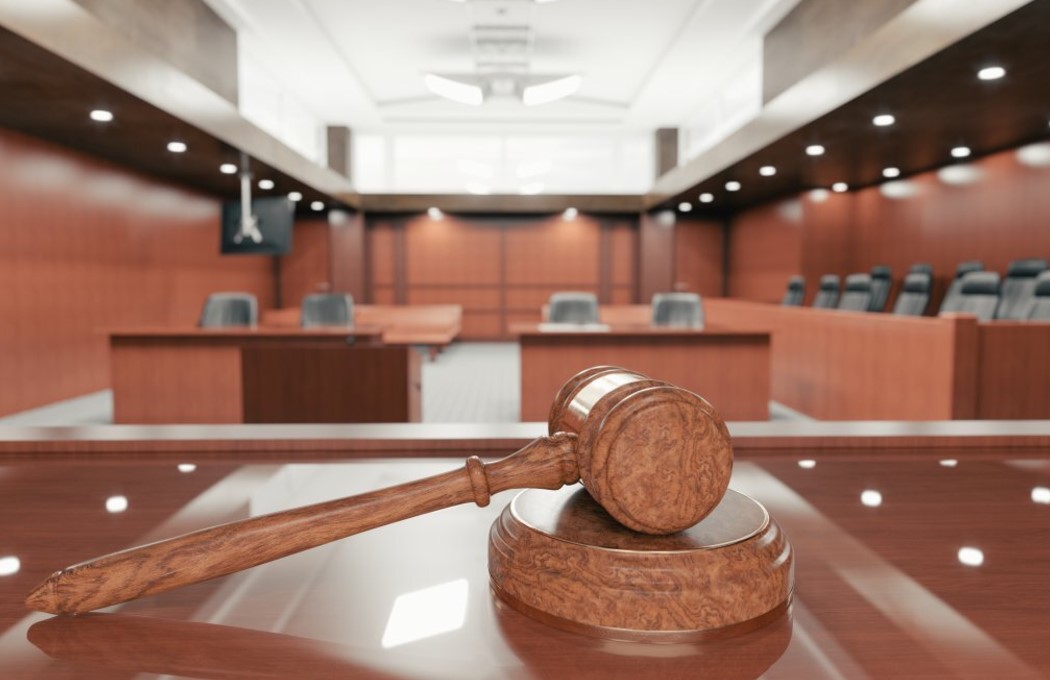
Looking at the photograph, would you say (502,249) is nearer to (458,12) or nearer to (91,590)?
(458,12)

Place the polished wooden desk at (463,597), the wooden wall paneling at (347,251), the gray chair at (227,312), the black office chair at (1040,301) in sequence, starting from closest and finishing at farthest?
the polished wooden desk at (463,597), the black office chair at (1040,301), the gray chair at (227,312), the wooden wall paneling at (347,251)

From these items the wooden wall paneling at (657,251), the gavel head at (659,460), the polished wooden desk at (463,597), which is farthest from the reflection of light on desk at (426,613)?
the wooden wall paneling at (657,251)

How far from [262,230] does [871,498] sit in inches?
393

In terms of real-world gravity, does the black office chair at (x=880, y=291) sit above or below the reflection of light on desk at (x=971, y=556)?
above

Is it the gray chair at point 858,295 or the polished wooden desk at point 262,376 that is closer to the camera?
the polished wooden desk at point 262,376

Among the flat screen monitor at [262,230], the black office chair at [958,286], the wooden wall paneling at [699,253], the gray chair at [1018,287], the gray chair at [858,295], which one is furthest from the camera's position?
the wooden wall paneling at [699,253]

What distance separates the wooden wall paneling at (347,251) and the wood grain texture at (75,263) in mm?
3712

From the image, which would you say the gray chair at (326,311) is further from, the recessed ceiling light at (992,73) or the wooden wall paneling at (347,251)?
the wooden wall paneling at (347,251)

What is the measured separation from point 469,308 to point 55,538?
1372 cm

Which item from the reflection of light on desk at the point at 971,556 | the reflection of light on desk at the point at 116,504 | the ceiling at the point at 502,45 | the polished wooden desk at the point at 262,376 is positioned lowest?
the polished wooden desk at the point at 262,376

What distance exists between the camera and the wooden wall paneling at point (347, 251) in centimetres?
1353

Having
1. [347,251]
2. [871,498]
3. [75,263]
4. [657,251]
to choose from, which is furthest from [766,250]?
[871,498]

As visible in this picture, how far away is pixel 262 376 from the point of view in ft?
16.5

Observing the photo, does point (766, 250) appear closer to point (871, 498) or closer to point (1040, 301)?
point (1040, 301)
